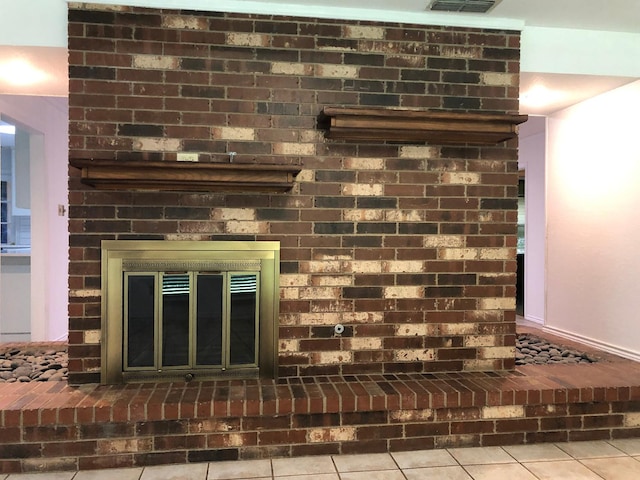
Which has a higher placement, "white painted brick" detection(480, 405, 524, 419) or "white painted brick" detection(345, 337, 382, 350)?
"white painted brick" detection(345, 337, 382, 350)

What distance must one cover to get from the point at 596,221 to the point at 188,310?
2.86 metres

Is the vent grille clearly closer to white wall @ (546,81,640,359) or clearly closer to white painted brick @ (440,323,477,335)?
white wall @ (546,81,640,359)

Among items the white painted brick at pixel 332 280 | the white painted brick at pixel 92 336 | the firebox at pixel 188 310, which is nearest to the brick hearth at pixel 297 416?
the firebox at pixel 188 310

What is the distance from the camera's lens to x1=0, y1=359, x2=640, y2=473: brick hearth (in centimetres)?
213

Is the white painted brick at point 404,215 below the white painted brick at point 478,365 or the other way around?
the other way around

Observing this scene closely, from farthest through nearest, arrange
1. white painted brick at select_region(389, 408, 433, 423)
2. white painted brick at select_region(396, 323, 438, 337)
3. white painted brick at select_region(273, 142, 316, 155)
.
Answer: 1. white painted brick at select_region(396, 323, 438, 337)
2. white painted brick at select_region(273, 142, 316, 155)
3. white painted brick at select_region(389, 408, 433, 423)

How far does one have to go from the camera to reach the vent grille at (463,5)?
2.48 metres

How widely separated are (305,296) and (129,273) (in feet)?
3.04

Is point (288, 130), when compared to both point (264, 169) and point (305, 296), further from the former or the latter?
point (305, 296)

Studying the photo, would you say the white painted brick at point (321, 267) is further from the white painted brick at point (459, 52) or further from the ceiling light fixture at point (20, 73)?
the ceiling light fixture at point (20, 73)

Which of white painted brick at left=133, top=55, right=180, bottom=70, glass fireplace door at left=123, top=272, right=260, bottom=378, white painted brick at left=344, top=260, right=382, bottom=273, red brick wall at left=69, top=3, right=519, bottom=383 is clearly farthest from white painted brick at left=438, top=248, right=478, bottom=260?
white painted brick at left=133, top=55, right=180, bottom=70

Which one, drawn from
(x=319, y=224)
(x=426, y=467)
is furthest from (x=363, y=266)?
(x=426, y=467)

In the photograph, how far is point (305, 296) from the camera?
2572 mm

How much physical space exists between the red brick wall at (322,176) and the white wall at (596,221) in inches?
39.7
